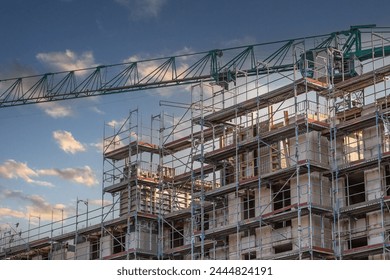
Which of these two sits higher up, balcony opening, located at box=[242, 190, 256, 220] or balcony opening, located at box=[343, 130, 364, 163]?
balcony opening, located at box=[343, 130, 364, 163]

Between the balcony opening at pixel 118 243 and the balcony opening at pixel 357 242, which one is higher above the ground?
the balcony opening at pixel 118 243

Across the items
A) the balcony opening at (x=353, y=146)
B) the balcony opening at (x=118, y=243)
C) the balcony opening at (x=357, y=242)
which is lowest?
the balcony opening at (x=357, y=242)

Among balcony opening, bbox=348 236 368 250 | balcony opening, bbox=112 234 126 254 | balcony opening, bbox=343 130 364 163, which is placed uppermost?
balcony opening, bbox=343 130 364 163

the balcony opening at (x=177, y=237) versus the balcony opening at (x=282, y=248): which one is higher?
the balcony opening at (x=177, y=237)

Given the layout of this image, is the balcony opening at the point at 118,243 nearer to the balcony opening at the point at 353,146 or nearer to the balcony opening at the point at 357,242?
the balcony opening at the point at 357,242

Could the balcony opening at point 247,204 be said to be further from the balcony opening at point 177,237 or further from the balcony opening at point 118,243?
the balcony opening at point 118,243

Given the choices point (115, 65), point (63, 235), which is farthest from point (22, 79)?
point (63, 235)

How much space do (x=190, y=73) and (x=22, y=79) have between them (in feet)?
71.9

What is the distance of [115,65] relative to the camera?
91562 mm

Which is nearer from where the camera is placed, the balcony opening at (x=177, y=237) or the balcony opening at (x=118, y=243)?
the balcony opening at (x=177, y=237)

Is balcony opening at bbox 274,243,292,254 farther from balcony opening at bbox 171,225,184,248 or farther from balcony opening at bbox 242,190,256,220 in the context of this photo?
balcony opening at bbox 171,225,184,248

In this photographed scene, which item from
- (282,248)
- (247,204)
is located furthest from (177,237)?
Answer: (282,248)

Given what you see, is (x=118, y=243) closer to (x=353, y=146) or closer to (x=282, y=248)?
(x=282, y=248)

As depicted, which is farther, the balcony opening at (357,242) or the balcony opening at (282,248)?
the balcony opening at (282,248)
